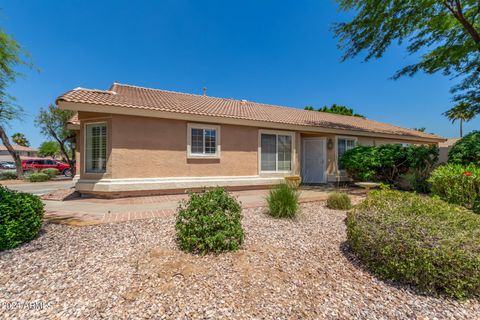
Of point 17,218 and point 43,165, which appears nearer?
point 17,218

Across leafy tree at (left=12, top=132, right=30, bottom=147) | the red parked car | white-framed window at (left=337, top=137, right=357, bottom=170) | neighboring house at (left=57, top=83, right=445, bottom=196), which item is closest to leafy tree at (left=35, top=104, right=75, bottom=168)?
the red parked car

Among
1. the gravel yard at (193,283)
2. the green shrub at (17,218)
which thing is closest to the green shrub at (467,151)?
the gravel yard at (193,283)

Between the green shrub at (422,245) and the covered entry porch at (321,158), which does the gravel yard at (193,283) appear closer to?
the green shrub at (422,245)

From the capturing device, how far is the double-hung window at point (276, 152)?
12406 millimetres

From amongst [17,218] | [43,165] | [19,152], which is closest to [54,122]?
[43,165]

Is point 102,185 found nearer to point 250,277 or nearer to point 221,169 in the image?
point 221,169

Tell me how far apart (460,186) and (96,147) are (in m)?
12.6

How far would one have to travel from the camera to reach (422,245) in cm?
320

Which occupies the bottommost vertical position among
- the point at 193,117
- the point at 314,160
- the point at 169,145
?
the point at 314,160

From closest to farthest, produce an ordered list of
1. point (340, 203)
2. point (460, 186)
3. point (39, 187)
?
point (460, 186) → point (340, 203) → point (39, 187)

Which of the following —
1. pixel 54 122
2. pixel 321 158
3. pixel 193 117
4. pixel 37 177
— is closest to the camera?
pixel 193 117

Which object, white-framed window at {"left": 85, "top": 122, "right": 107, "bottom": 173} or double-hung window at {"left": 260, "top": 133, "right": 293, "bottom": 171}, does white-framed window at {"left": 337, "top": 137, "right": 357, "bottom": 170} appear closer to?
double-hung window at {"left": 260, "top": 133, "right": 293, "bottom": 171}

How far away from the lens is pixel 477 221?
3.70 m

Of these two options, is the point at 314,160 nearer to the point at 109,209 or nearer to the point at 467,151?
the point at 467,151
